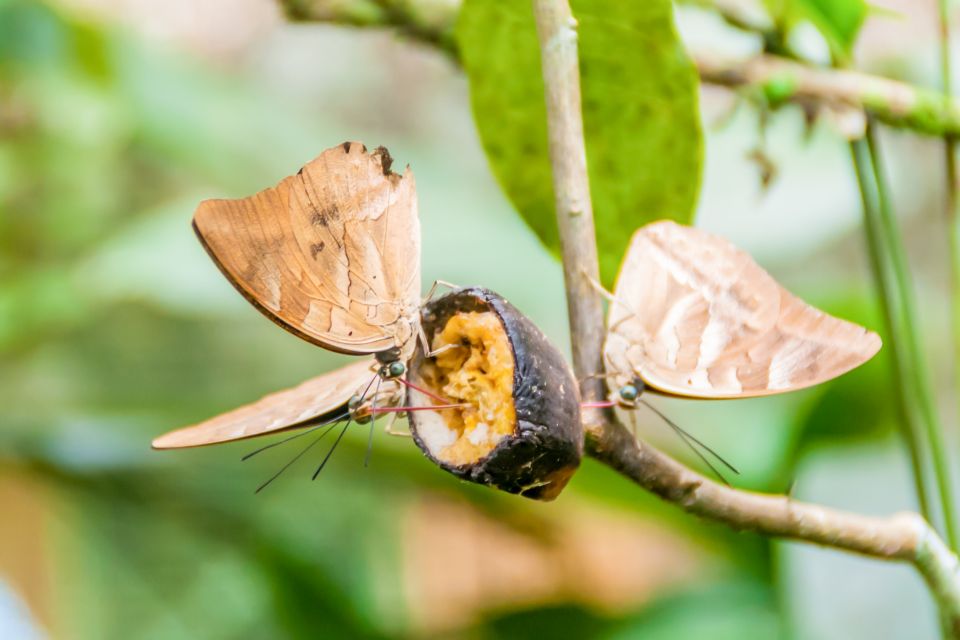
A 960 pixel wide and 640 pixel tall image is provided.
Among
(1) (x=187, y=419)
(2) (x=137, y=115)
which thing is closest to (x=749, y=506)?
(1) (x=187, y=419)

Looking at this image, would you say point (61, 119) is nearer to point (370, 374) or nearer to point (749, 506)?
point (370, 374)

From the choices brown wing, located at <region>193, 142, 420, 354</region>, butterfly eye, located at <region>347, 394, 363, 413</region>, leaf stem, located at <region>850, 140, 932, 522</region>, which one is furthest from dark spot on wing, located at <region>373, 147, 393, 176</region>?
leaf stem, located at <region>850, 140, 932, 522</region>

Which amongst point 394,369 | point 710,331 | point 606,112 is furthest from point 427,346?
point 606,112

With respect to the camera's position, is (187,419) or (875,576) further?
(187,419)

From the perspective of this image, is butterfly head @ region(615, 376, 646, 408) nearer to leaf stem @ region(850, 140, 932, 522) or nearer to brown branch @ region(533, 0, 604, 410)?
brown branch @ region(533, 0, 604, 410)

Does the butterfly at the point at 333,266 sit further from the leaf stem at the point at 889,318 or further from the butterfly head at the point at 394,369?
the leaf stem at the point at 889,318

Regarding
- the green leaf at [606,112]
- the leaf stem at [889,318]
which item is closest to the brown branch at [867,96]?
the leaf stem at [889,318]
